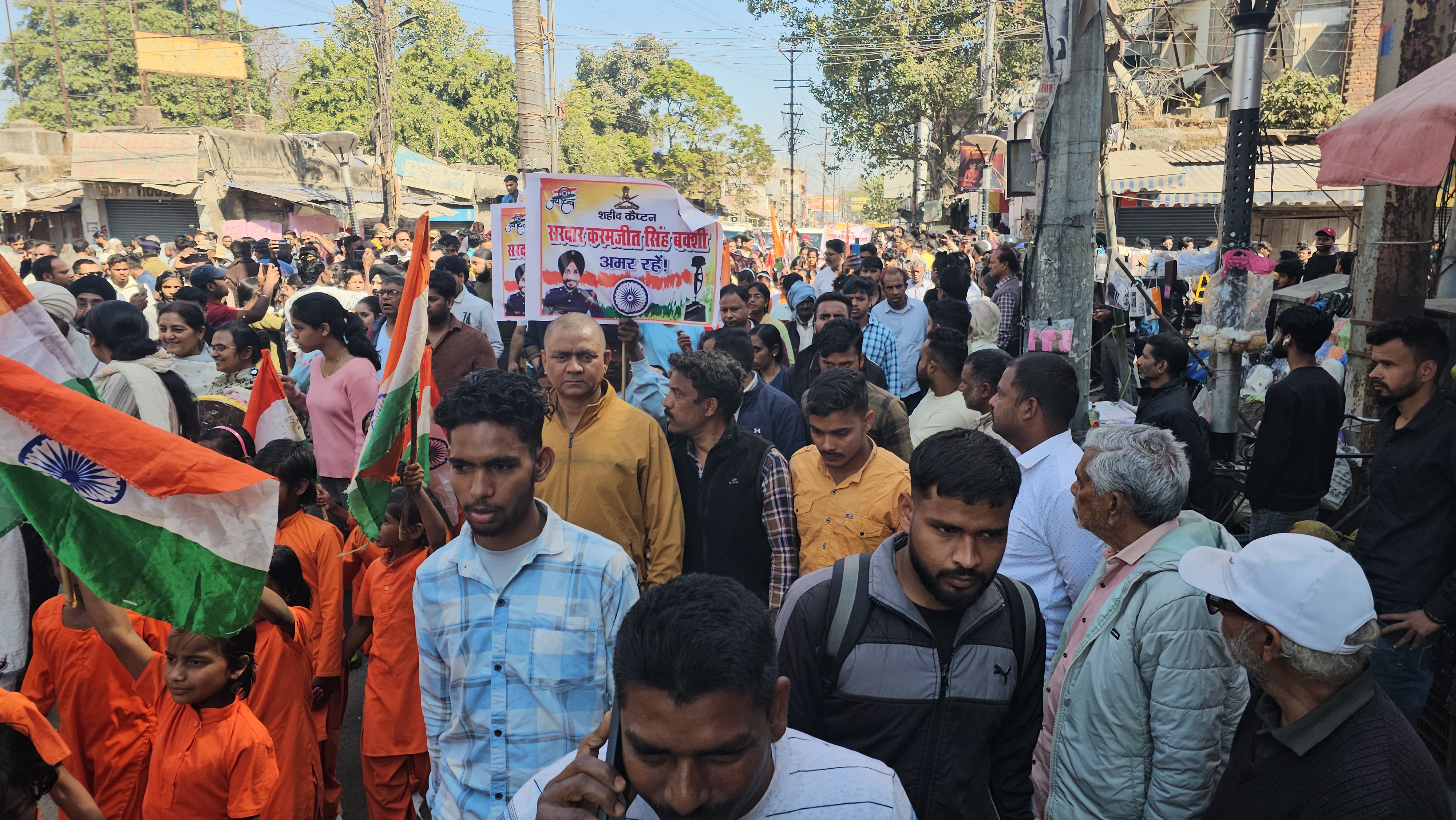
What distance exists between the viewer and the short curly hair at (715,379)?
12.7ft

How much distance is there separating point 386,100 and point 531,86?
8.04m

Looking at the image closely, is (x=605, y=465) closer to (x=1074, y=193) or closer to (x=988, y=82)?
(x=1074, y=193)

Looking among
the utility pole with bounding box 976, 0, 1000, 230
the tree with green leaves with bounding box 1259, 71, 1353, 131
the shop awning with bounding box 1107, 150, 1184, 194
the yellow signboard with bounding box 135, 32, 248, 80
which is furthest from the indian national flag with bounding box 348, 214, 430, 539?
the yellow signboard with bounding box 135, 32, 248, 80

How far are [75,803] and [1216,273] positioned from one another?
23.1 feet

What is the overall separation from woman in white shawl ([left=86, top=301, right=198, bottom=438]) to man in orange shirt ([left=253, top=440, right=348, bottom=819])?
888 mm

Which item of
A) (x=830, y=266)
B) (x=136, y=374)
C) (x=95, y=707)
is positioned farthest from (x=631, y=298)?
(x=830, y=266)

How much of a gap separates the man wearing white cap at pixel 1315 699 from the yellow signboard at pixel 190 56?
40143mm

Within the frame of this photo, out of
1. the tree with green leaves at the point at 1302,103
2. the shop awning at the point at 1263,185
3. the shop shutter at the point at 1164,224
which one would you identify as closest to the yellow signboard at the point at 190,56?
the shop shutter at the point at 1164,224

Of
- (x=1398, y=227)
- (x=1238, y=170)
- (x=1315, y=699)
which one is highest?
(x=1238, y=170)

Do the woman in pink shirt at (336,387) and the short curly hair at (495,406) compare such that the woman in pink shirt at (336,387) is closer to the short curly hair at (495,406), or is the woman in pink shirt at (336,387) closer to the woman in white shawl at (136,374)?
the woman in white shawl at (136,374)

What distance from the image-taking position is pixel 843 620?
2.21 metres

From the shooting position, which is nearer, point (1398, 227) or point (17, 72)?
point (1398, 227)

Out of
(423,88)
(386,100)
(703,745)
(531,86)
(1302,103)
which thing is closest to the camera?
(703,745)

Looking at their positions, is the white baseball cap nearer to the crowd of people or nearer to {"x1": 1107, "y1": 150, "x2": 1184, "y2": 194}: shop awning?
the crowd of people
